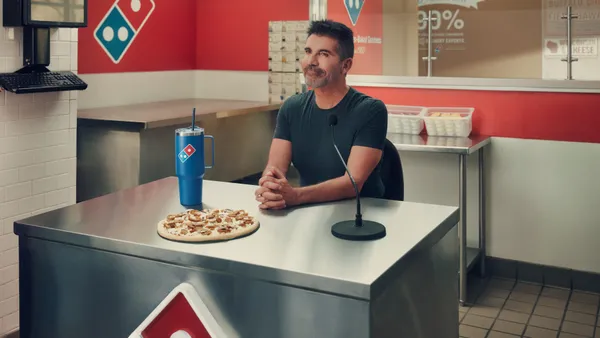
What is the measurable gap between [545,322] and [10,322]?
8.81 feet

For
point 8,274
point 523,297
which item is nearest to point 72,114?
point 8,274

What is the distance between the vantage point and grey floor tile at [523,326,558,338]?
331 centimetres

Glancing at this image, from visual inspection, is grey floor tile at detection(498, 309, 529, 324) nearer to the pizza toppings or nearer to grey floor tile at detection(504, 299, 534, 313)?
grey floor tile at detection(504, 299, 534, 313)

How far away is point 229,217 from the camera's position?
6.48 feet

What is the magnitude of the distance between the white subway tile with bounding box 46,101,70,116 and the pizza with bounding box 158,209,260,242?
165cm

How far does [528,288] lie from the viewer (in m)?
3.96

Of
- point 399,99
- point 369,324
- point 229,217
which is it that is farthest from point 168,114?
point 369,324

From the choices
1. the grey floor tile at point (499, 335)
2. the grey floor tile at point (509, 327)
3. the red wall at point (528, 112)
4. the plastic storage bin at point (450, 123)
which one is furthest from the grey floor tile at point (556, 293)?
the plastic storage bin at point (450, 123)

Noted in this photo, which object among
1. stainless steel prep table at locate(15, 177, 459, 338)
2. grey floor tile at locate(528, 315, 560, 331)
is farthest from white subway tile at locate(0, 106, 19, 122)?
grey floor tile at locate(528, 315, 560, 331)

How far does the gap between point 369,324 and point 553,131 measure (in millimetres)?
2800

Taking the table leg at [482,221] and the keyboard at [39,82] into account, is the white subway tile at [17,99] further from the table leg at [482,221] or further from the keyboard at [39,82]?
the table leg at [482,221]

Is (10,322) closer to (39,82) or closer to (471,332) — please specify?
(39,82)

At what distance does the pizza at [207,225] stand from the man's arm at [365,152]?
40 centimetres

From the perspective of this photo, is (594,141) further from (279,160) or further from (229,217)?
(229,217)
